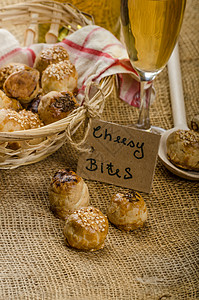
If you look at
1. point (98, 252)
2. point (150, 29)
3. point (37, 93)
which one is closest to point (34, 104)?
point (37, 93)

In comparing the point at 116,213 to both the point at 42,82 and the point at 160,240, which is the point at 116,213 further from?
the point at 42,82

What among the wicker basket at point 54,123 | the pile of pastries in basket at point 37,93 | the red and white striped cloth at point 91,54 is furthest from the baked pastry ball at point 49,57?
the wicker basket at point 54,123

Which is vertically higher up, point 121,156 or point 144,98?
point 144,98

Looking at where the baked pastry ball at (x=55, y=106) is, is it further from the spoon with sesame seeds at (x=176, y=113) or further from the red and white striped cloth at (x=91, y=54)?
the spoon with sesame seeds at (x=176, y=113)

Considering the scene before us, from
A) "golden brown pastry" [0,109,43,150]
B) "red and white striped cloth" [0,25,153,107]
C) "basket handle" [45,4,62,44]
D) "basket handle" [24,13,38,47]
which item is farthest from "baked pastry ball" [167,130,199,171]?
"basket handle" [24,13,38,47]

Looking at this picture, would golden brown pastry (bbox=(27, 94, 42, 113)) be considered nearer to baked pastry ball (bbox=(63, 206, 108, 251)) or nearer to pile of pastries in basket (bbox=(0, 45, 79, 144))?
pile of pastries in basket (bbox=(0, 45, 79, 144))

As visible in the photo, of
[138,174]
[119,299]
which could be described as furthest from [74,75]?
[119,299]

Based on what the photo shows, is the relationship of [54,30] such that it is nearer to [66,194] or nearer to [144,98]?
[144,98]
